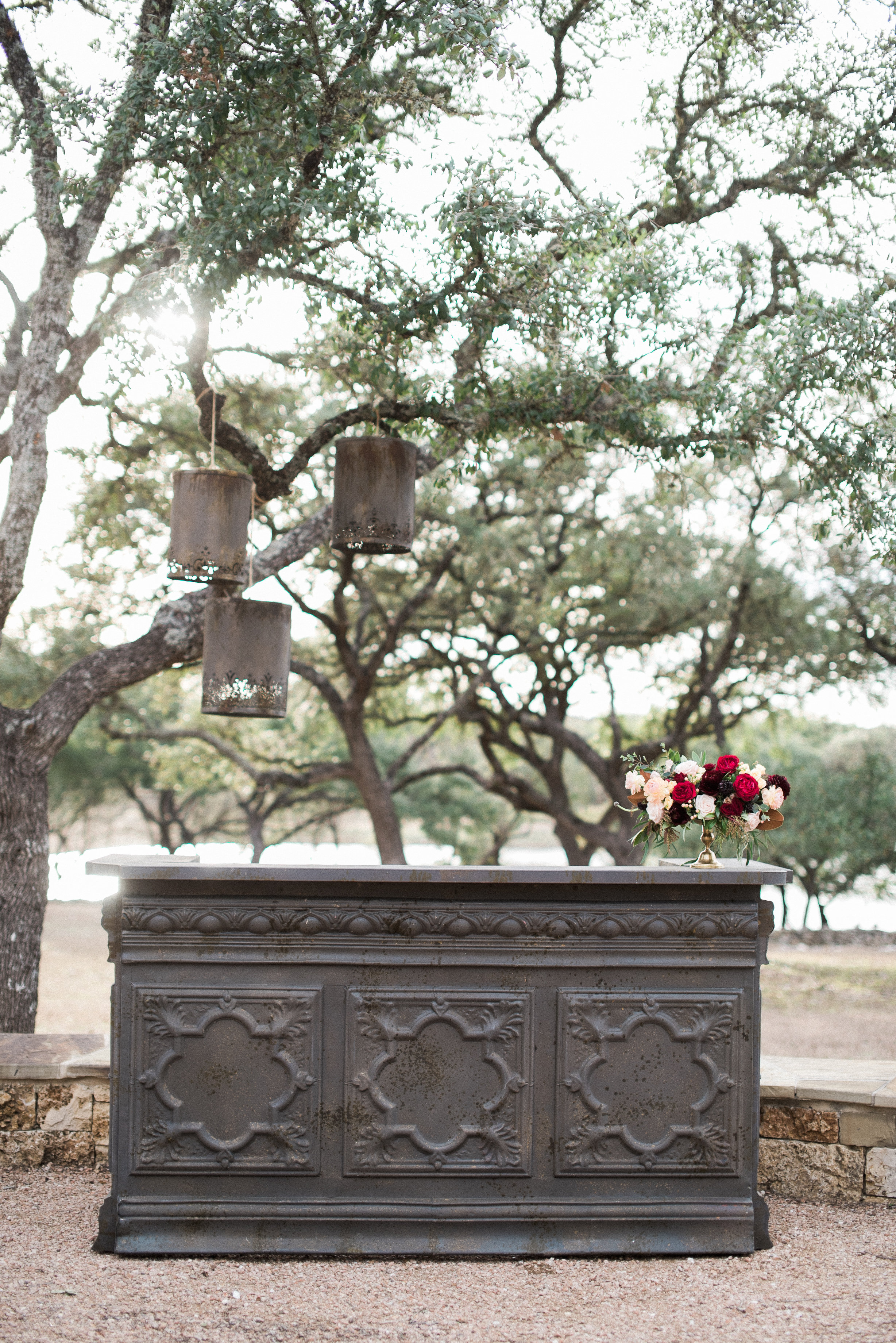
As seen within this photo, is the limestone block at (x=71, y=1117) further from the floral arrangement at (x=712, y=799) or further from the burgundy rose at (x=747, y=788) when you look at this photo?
the burgundy rose at (x=747, y=788)

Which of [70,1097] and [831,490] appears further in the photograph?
[831,490]

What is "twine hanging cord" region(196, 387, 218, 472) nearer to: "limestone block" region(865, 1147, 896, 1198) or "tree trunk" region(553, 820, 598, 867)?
"limestone block" region(865, 1147, 896, 1198)

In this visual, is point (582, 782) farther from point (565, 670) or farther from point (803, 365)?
point (803, 365)

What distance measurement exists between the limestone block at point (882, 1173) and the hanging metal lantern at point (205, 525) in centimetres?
369

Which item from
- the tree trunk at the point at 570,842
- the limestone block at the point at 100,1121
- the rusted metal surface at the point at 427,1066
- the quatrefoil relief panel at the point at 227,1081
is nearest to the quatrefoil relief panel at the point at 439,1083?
the rusted metal surface at the point at 427,1066

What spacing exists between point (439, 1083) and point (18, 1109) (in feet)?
6.65

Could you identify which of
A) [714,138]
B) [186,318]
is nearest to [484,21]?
[186,318]

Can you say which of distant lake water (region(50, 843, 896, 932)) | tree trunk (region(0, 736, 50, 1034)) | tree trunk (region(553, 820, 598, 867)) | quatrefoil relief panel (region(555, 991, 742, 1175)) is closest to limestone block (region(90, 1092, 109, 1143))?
tree trunk (region(0, 736, 50, 1034))

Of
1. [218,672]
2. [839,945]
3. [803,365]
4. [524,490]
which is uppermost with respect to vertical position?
[524,490]

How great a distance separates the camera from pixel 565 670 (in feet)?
48.0

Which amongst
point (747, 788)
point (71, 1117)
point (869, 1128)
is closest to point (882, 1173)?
point (869, 1128)

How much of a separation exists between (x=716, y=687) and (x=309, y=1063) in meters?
12.4

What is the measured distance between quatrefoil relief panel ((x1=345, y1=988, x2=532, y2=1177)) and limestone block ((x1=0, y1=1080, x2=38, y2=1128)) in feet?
5.50

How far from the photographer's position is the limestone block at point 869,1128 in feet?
14.4
